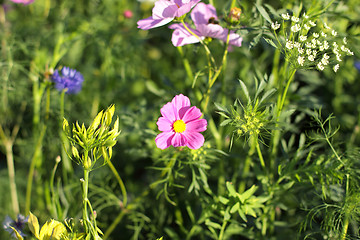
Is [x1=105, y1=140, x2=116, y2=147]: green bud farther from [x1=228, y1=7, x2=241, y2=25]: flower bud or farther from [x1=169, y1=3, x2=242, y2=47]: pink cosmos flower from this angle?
[x1=228, y1=7, x2=241, y2=25]: flower bud

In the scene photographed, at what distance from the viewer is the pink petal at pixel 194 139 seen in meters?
0.79

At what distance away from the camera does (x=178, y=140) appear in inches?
32.3

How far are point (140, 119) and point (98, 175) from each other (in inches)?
10.2

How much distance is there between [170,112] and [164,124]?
34 mm

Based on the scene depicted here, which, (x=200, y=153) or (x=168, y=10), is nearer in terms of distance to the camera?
(x=168, y=10)

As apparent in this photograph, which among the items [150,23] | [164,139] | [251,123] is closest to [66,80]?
[150,23]

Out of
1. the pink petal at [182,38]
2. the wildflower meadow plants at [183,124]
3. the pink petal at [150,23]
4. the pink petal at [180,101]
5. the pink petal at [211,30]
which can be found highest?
the pink petal at [150,23]

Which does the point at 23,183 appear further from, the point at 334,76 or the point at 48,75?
the point at 334,76

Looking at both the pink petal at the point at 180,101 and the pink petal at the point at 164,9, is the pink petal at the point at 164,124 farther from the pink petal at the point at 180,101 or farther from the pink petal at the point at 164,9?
the pink petal at the point at 164,9

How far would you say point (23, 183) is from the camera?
1497 millimetres

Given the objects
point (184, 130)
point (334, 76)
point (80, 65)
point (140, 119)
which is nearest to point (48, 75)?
point (140, 119)

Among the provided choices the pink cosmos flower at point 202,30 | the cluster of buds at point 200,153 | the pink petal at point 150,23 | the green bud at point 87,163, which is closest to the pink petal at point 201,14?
the pink cosmos flower at point 202,30

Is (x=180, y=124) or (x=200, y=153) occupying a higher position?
(x=180, y=124)

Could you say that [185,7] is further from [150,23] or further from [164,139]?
[164,139]
